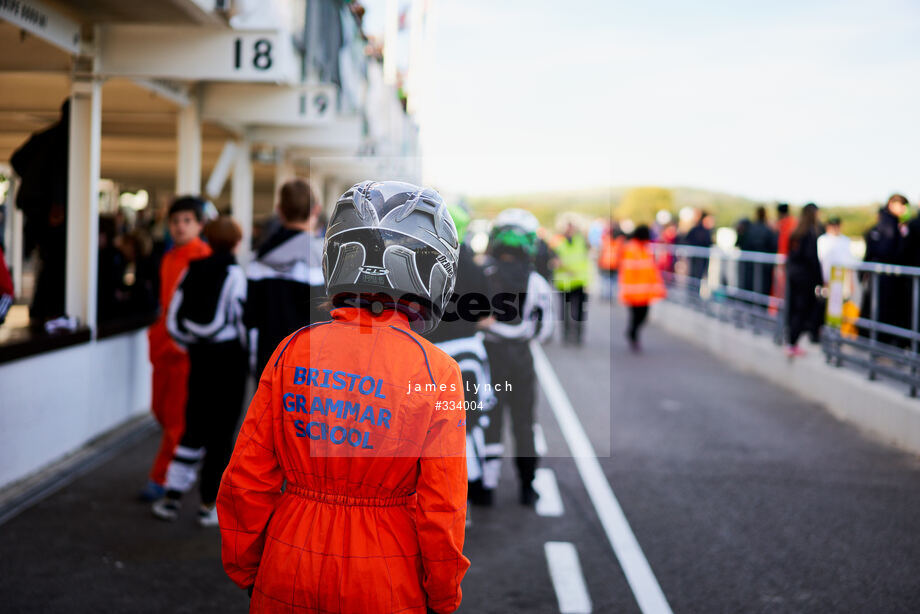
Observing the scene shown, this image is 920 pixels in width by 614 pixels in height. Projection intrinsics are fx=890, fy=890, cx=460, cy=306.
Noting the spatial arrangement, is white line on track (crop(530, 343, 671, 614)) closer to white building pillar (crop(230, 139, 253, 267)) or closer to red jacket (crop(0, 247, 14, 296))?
red jacket (crop(0, 247, 14, 296))

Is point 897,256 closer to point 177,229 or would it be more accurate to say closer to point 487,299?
point 487,299

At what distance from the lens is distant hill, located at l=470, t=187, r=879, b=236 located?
210 inches

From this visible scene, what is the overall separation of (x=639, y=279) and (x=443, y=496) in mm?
12428

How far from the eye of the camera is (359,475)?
2246 millimetres

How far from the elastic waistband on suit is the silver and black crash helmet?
473 millimetres

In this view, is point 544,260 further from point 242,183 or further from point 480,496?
point 480,496

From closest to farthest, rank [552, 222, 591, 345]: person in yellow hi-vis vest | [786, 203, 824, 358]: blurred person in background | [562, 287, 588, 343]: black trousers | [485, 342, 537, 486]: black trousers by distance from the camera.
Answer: [485, 342, 537, 486]: black trousers, [786, 203, 824, 358]: blurred person in background, [552, 222, 591, 345]: person in yellow hi-vis vest, [562, 287, 588, 343]: black trousers

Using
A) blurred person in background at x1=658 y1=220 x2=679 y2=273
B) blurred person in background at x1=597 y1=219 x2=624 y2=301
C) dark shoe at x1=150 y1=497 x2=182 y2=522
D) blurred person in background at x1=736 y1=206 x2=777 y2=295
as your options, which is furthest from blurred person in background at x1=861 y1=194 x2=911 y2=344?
blurred person in background at x1=658 y1=220 x2=679 y2=273

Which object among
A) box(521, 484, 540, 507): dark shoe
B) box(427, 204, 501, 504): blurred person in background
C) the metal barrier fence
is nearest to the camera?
box(427, 204, 501, 504): blurred person in background

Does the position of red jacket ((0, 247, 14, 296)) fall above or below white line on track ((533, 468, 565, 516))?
above

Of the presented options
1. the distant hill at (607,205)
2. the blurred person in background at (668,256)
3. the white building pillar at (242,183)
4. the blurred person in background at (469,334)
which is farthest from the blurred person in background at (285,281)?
the blurred person in background at (668,256)

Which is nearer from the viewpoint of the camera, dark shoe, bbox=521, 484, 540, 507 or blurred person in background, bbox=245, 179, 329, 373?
blurred person in background, bbox=245, 179, 329, 373

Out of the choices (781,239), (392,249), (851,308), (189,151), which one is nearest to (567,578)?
(392,249)

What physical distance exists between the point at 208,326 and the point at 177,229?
1213 millimetres
